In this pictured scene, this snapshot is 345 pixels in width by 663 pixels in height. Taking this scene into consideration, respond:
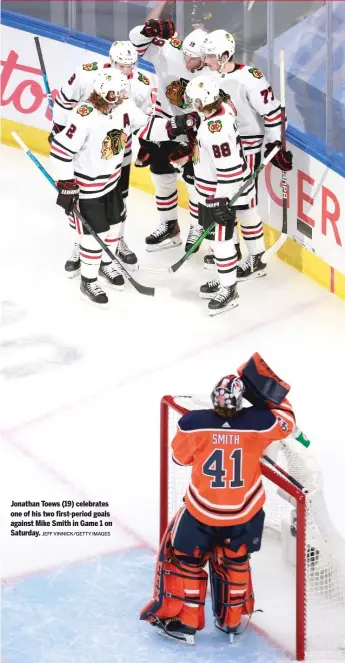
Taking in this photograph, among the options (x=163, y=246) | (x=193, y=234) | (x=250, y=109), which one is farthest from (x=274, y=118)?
(x=163, y=246)

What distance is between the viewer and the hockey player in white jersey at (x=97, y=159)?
19.5 ft

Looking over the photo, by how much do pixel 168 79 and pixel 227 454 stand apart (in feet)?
9.70

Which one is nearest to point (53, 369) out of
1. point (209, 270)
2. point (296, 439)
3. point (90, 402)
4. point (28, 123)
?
point (90, 402)

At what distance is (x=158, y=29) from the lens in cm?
653

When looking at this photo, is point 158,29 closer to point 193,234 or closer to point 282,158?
point 282,158

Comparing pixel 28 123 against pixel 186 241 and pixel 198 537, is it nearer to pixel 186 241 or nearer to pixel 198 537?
pixel 186 241

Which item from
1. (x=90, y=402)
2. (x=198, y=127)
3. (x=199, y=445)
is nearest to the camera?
(x=199, y=445)

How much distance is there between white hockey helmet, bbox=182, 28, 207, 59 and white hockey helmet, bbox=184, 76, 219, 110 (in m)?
0.42

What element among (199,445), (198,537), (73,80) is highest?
(73,80)

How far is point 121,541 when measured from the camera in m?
4.82

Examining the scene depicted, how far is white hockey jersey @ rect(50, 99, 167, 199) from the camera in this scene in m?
5.96

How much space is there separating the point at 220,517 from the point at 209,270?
2.81m

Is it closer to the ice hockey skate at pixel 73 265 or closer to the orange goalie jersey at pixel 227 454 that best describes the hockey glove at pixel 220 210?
the ice hockey skate at pixel 73 265

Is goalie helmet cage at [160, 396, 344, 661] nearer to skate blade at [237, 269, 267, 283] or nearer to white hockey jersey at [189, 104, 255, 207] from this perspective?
white hockey jersey at [189, 104, 255, 207]
